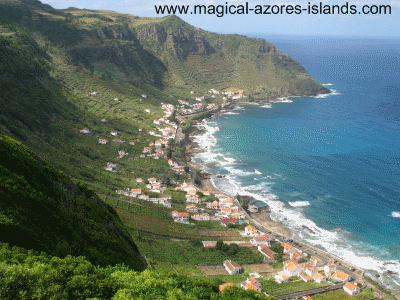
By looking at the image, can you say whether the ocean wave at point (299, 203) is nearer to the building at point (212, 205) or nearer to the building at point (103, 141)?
A: the building at point (212, 205)

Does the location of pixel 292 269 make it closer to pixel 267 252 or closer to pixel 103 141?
→ pixel 267 252

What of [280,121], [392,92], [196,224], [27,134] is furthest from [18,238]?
[392,92]

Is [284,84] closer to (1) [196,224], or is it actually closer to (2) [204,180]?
(2) [204,180]

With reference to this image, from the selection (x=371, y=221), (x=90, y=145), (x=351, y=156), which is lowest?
(x=371, y=221)

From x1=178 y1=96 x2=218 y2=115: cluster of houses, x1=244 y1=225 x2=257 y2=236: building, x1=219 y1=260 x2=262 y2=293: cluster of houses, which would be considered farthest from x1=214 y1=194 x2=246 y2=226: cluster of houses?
x1=178 y1=96 x2=218 y2=115: cluster of houses

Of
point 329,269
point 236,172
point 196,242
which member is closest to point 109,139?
point 236,172

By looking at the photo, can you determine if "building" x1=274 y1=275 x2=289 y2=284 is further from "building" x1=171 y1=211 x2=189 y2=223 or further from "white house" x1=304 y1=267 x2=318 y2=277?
"building" x1=171 y1=211 x2=189 y2=223

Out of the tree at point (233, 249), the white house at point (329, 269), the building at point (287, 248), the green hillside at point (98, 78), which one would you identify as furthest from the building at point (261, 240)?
the green hillside at point (98, 78)
